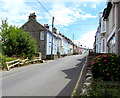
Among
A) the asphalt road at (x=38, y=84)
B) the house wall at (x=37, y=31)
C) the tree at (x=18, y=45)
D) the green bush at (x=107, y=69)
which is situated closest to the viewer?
the green bush at (x=107, y=69)

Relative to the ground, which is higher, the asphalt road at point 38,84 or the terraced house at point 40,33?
the terraced house at point 40,33

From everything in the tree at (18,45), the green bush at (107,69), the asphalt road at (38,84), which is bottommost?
the asphalt road at (38,84)

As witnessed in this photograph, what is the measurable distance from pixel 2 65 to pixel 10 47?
21.5 feet

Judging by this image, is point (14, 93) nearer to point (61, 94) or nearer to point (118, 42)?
point (61, 94)

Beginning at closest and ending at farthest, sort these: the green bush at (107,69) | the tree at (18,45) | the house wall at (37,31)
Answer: the green bush at (107,69) < the tree at (18,45) < the house wall at (37,31)

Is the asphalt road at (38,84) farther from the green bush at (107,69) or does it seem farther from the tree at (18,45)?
the tree at (18,45)

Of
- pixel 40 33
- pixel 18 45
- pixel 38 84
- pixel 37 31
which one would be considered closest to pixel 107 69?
pixel 38 84

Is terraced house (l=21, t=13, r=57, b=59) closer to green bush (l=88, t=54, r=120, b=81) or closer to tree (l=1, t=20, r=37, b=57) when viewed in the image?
tree (l=1, t=20, r=37, b=57)

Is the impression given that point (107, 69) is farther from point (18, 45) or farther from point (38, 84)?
point (18, 45)

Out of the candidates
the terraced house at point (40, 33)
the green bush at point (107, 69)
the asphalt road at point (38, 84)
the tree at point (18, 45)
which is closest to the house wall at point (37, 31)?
the terraced house at point (40, 33)

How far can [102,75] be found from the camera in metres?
6.23

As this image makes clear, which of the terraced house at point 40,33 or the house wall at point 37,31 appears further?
the house wall at point 37,31

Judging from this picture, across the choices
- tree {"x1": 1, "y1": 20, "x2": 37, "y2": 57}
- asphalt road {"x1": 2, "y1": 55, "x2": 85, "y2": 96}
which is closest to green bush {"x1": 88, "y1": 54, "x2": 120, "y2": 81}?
asphalt road {"x1": 2, "y1": 55, "x2": 85, "y2": 96}

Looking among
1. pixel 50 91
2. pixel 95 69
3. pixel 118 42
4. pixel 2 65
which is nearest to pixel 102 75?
pixel 95 69
